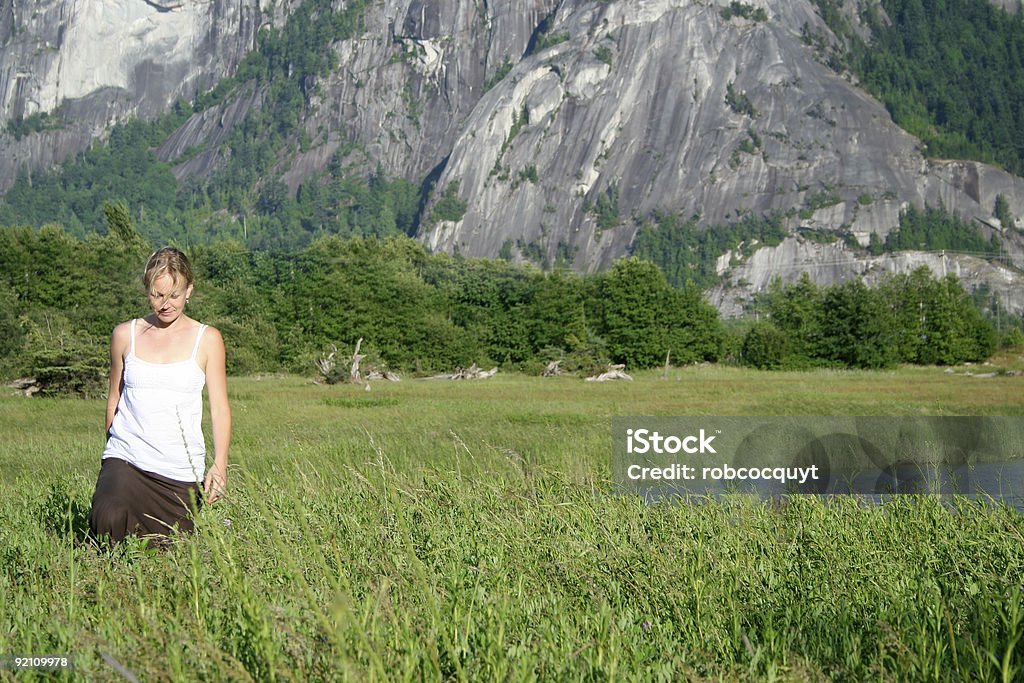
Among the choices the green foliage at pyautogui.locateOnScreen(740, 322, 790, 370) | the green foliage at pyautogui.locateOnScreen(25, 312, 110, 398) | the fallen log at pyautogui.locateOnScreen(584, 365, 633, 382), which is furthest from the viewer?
the green foliage at pyautogui.locateOnScreen(740, 322, 790, 370)

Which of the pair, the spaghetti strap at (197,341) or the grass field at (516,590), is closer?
the grass field at (516,590)

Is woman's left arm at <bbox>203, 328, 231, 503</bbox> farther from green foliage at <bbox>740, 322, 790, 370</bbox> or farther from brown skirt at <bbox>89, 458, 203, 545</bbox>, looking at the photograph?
green foliage at <bbox>740, 322, 790, 370</bbox>

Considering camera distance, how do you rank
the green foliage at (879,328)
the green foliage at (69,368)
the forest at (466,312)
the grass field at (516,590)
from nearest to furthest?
1. the grass field at (516,590)
2. the green foliage at (69,368)
3. the forest at (466,312)
4. the green foliage at (879,328)

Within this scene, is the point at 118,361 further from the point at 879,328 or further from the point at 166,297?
the point at 879,328

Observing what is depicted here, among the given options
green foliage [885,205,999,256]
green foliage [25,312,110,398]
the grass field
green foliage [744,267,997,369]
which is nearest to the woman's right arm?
the grass field

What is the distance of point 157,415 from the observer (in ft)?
17.8

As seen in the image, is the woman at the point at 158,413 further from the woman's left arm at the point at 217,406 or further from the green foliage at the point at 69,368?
the green foliage at the point at 69,368

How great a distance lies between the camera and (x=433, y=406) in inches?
1382

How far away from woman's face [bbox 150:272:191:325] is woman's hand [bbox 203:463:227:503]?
853 mm

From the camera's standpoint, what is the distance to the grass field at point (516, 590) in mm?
3697

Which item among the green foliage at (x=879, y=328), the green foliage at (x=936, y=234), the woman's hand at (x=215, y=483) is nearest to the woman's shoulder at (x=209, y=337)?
the woman's hand at (x=215, y=483)

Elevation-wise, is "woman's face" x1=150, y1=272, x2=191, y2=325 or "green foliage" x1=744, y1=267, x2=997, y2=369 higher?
"green foliage" x1=744, y1=267, x2=997, y2=369

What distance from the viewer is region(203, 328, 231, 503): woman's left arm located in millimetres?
5504

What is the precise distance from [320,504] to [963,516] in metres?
4.69
